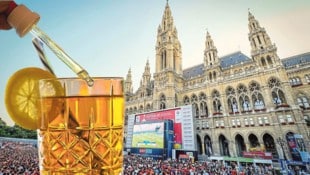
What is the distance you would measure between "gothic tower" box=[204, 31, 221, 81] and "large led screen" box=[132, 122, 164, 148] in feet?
37.7

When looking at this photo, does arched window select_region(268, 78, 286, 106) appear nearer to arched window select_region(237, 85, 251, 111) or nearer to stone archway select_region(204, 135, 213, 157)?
arched window select_region(237, 85, 251, 111)

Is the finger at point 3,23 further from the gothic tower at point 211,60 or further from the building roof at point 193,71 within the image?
the building roof at point 193,71

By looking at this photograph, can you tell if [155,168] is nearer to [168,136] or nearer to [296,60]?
[168,136]

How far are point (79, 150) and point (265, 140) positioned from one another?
24.3 meters

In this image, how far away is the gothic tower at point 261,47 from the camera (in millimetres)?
20688

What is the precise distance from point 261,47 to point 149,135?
1910cm

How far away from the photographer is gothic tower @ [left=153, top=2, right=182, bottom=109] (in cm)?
2675

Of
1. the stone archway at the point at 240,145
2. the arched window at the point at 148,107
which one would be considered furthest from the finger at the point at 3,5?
the arched window at the point at 148,107

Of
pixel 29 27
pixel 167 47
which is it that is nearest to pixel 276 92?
pixel 167 47

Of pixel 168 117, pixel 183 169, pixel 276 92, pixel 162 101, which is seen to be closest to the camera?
pixel 183 169

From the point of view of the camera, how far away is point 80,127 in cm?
56

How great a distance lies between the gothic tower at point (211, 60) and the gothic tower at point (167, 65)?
563cm

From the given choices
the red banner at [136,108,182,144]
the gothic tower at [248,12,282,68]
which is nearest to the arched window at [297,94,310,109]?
the gothic tower at [248,12,282,68]

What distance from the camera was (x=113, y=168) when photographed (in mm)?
577
